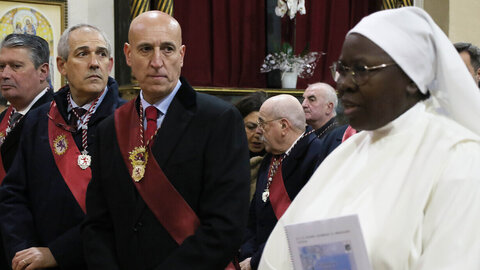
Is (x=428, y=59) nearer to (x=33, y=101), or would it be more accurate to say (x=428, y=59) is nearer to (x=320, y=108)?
(x=33, y=101)

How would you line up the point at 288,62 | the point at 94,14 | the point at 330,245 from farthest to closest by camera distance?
the point at 288,62 < the point at 94,14 < the point at 330,245

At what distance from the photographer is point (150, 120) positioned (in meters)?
2.93

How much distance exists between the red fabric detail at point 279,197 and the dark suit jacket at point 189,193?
153 cm

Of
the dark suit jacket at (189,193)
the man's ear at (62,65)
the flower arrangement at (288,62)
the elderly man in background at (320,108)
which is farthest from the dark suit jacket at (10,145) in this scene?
the flower arrangement at (288,62)

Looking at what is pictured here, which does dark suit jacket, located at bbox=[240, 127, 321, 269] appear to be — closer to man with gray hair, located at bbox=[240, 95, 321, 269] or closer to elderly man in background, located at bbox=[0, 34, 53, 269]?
man with gray hair, located at bbox=[240, 95, 321, 269]

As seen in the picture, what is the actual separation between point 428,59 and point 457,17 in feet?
25.6

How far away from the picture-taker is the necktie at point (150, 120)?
290 centimetres

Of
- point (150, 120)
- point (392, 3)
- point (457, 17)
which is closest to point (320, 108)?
point (150, 120)

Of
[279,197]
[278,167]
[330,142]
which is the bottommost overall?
[279,197]

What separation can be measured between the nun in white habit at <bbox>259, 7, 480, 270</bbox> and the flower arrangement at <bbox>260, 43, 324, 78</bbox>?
6.01 m

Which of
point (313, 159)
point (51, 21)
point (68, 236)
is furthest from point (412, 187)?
point (51, 21)

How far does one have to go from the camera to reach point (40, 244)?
11.2ft

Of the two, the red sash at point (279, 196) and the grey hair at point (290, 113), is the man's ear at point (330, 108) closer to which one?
the grey hair at point (290, 113)

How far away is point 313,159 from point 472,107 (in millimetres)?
2289
